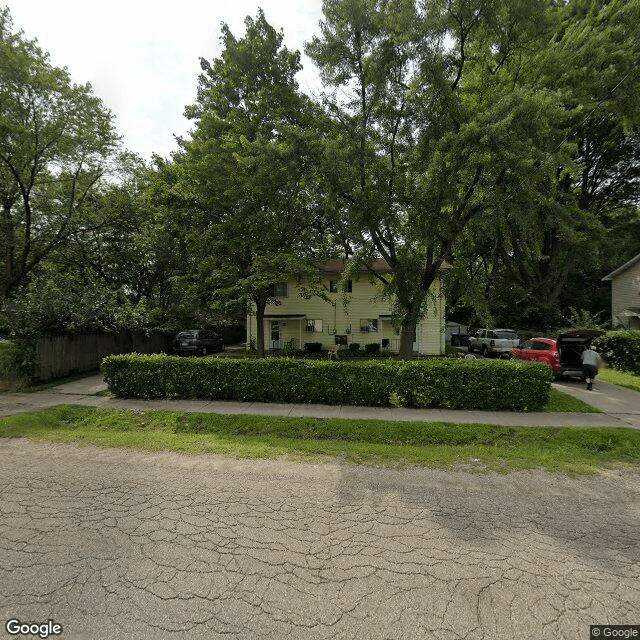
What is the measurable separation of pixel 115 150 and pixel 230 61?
22.5 ft

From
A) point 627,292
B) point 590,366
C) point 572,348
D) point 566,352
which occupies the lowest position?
point 590,366

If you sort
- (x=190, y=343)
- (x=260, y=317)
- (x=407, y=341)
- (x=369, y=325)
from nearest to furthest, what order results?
(x=407, y=341) < (x=260, y=317) < (x=190, y=343) < (x=369, y=325)

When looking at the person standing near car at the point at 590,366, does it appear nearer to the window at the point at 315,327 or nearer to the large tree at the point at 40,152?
the window at the point at 315,327

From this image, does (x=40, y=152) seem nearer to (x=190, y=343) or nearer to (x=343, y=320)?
(x=190, y=343)

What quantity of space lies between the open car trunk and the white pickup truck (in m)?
6.71

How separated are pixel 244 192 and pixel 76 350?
9.25 m

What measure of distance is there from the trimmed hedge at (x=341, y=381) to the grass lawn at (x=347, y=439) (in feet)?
4.56

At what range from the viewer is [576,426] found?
7.47 meters

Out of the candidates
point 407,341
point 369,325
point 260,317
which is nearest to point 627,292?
point 369,325

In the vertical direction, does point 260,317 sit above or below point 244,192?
below

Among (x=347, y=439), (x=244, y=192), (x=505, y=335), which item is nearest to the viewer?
(x=347, y=439)

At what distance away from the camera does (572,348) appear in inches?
508

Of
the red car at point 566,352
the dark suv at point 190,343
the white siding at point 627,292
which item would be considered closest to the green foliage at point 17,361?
the dark suv at point 190,343

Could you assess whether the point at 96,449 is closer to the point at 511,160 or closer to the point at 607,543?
the point at 607,543
